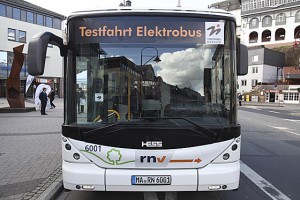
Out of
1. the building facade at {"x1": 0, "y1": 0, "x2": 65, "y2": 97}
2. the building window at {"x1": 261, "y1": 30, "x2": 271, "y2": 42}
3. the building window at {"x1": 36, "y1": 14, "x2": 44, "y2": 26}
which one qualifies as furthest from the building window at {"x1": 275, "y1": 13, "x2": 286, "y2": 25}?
the building window at {"x1": 36, "y1": 14, "x2": 44, "y2": 26}

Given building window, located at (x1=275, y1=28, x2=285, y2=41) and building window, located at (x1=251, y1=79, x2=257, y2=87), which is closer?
building window, located at (x1=251, y1=79, x2=257, y2=87)

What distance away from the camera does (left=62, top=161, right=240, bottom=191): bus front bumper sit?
3.90 m

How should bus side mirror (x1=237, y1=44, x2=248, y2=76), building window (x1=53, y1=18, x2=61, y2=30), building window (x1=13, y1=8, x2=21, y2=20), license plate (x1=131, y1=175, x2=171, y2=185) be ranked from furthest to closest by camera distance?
building window (x1=53, y1=18, x2=61, y2=30) < building window (x1=13, y1=8, x2=21, y2=20) < bus side mirror (x1=237, y1=44, x2=248, y2=76) < license plate (x1=131, y1=175, x2=171, y2=185)

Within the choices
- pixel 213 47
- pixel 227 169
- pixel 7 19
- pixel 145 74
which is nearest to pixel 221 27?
pixel 213 47

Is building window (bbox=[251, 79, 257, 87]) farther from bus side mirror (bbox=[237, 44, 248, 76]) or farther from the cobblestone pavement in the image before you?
bus side mirror (bbox=[237, 44, 248, 76])

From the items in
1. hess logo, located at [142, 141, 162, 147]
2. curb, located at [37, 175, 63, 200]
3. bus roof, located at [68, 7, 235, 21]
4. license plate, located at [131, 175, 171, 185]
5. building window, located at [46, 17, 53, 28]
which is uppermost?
building window, located at [46, 17, 53, 28]

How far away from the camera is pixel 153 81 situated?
4.13 m

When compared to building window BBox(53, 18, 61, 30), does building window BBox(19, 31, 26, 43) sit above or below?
below

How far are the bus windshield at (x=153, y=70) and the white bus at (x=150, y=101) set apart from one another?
0.01m

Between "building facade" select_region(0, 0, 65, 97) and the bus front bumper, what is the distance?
3776 cm

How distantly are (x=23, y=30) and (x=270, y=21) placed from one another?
2331 inches

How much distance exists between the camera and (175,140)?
3.93 m

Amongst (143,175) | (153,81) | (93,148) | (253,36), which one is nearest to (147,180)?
(143,175)

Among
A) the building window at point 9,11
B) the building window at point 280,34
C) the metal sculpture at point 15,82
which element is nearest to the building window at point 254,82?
the building window at point 280,34
